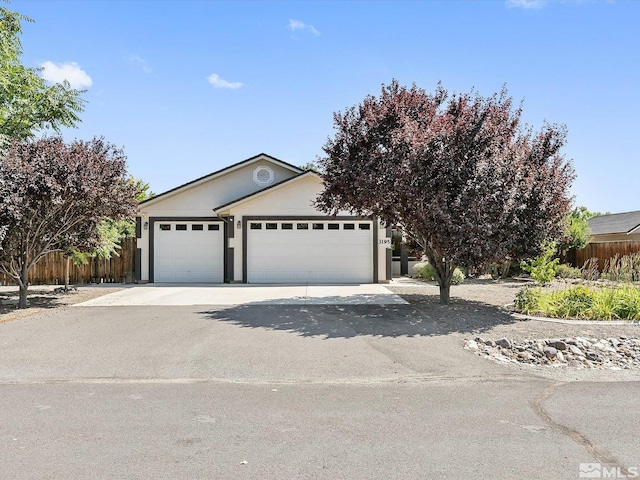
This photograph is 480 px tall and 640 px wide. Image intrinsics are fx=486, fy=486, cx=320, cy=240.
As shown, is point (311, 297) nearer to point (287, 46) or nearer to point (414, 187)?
point (414, 187)

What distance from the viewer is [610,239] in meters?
31.4

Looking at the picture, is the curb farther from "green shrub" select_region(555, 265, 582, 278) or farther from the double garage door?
"green shrub" select_region(555, 265, 582, 278)

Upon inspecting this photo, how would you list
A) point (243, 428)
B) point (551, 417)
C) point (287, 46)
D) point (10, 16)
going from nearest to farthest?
point (243, 428) → point (551, 417) → point (287, 46) → point (10, 16)

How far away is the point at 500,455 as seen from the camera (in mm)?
4082

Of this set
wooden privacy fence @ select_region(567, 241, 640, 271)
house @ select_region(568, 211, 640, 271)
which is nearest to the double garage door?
house @ select_region(568, 211, 640, 271)

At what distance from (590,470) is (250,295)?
12.6 m

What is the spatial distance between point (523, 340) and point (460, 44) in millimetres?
7590

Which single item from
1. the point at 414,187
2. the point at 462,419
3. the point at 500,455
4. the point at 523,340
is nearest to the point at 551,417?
the point at 462,419

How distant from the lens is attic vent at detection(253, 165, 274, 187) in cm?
2189

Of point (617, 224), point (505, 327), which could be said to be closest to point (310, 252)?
point (505, 327)

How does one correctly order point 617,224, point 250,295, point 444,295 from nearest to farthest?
point 444,295, point 250,295, point 617,224

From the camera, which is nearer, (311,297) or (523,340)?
(523,340)

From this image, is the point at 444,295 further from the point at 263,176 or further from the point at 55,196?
the point at 263,176

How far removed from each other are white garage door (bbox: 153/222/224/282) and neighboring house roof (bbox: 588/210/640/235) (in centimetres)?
2437
